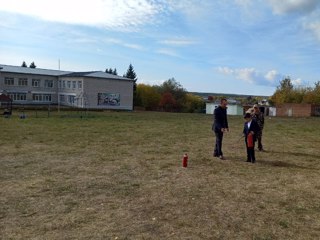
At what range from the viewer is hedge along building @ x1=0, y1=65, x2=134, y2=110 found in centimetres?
7025

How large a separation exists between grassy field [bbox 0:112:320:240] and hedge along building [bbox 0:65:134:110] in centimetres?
5809

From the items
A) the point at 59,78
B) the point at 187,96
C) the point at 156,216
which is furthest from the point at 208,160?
the point at 187,96

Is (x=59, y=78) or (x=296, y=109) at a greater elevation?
(x=59, y=78)

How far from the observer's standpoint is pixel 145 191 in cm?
796

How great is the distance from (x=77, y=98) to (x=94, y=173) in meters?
62.5

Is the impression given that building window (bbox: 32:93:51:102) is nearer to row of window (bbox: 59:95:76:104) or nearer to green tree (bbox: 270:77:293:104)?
row of window (bbox: 59:95:76:104)

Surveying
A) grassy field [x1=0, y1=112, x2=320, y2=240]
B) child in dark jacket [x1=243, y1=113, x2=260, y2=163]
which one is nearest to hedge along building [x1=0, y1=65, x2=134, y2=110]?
grassy field [x1=0, y1=112, x2=320, y2=240]

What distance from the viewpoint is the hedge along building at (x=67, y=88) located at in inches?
2766

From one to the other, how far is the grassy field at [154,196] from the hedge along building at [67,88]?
58.1 meters

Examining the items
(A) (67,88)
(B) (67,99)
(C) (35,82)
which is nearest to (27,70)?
(C) (35,82)

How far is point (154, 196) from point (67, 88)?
Answer: 70.0m

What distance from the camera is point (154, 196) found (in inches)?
298

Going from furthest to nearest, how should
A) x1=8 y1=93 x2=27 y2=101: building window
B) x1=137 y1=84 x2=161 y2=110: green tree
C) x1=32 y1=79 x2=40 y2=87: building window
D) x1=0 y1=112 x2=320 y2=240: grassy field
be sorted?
1. x1=137 y1=84 x2=161 y2=110: green tree
2. x1=32 y1=79 x2=40 y2=87: building window
3. x1=8 y1=93 x2=27 y2=101: building window
4. x1=0 y1=112 x2=320 y2=240: grassy field

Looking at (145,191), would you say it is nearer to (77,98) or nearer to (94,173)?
(94,173)
